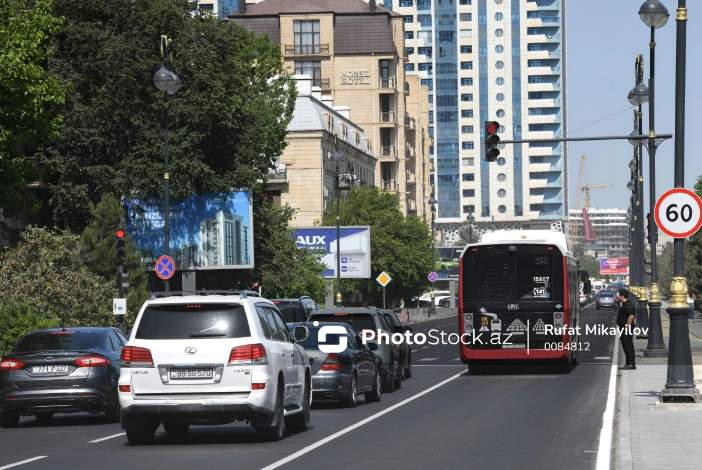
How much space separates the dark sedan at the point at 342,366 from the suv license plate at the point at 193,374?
5466 mm

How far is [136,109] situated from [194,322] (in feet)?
118

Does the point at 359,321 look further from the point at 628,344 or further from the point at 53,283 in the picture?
the point at 53,283

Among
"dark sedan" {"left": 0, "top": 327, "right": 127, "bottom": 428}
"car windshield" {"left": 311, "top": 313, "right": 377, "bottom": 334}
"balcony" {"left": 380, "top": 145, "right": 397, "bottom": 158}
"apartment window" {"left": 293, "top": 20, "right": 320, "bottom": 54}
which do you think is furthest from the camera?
"balcony" {"left": 380, "top": 145, "right": 397, "bottom": 158}

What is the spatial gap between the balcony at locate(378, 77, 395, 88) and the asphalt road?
92315 millimetres

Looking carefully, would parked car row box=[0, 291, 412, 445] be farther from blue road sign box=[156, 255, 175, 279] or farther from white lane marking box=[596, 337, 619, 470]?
blue road sign box=[156, 255, 175, 279]

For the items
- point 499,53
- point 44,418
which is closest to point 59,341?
point 44,418

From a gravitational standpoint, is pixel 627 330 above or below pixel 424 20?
below

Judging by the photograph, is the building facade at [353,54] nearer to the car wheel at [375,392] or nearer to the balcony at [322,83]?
the balcony at [322,83]

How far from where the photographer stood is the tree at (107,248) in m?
43.7

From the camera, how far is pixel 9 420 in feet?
64.2

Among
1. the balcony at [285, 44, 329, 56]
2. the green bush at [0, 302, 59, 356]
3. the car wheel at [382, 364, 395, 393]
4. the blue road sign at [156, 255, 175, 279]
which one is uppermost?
the balcony at [285, 44, 329, 56]

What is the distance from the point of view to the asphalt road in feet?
44.9

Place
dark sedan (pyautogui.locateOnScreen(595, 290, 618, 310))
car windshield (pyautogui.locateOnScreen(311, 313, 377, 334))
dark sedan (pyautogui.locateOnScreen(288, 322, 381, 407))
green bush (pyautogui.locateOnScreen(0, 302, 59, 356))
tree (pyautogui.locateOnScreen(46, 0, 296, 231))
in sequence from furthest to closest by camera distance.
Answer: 1. dark sedan (pyautogui.locateOnScreen(595, 290, 618, 310))
2. tree (pyautogui.locateOnScreen(46, 0, 296, 231))
3. green bush (pyautogui.locateOnScreen(0, 302, 59, 356))
4. car windshield (pyautogui.locateOnScreen(311, 313, 377, 334))
5. dark sedan (pyautogui.locateOnScreen(288, 322, 381, 407))

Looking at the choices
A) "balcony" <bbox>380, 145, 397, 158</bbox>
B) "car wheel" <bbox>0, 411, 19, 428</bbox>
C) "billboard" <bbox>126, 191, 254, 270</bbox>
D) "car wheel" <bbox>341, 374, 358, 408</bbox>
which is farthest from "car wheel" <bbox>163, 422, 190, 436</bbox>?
"balcony" <bbox>380, 145, 397, 158</bbox>
